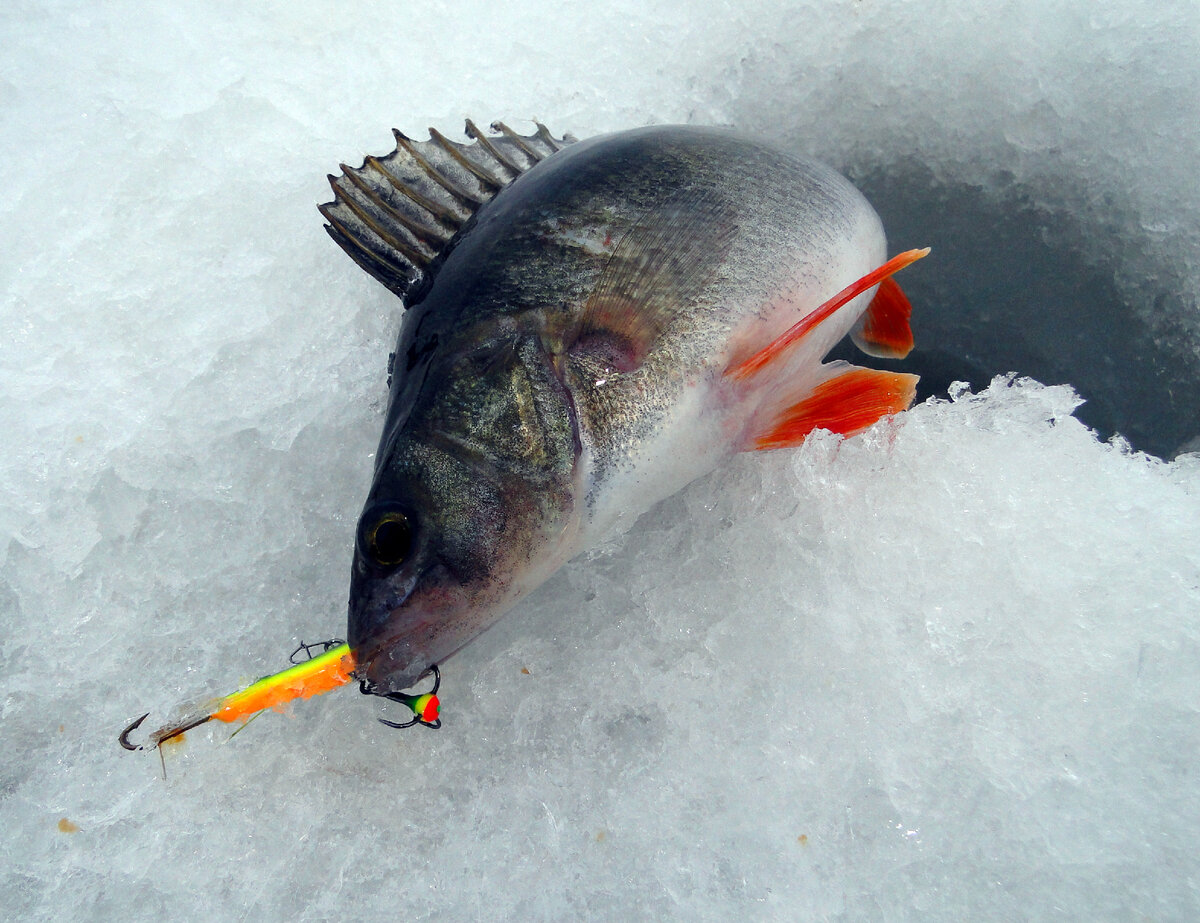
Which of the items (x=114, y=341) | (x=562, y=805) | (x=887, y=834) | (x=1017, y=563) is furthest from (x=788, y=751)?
(x=114, y=341)

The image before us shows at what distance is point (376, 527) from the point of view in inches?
53.5

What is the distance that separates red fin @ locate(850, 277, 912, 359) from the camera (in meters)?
2.12

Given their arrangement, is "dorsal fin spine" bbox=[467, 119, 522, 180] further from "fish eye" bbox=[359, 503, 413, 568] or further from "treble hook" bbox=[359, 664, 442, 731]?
"treble hook" bbox=[359, 664, 442, 731]

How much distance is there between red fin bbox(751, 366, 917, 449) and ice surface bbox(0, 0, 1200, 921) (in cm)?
10

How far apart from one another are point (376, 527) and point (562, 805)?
0.72 metres

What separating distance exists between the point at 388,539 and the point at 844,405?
1033 mm

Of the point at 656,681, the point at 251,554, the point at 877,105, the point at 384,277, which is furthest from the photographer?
the point at 877,105

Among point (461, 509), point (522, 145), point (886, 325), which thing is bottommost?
→ point (886, 325)

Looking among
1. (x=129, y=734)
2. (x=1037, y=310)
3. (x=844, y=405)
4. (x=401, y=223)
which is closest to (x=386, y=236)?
(x=401, y=223)

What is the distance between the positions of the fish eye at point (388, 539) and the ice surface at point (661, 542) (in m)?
0.48

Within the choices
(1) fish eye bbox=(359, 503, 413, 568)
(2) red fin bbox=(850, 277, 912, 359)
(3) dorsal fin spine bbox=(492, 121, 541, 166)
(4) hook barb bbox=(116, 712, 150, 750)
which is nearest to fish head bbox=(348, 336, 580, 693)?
(1) fish eye bbox=(359, 503, 413, 568)

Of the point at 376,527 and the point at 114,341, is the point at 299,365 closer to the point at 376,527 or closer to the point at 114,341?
the point at 114,341

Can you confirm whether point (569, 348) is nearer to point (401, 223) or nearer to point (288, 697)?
point (401, 223)

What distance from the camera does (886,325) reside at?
217cm
